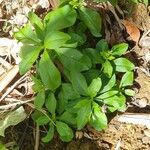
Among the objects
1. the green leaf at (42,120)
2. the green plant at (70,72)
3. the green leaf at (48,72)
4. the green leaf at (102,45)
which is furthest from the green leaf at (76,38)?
the green leaf at (42,120)

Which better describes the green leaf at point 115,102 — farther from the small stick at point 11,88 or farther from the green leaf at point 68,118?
the small stick at point 11,88

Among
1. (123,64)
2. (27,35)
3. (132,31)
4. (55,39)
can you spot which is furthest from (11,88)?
(132,31)

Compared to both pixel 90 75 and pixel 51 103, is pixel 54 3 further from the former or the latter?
pixel 51 103

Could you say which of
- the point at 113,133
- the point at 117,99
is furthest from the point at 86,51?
the point at 113,133

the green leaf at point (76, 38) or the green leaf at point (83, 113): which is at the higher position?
the green leaf at point (76, 38)

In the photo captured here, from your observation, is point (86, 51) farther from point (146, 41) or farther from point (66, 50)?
point (146, 41)

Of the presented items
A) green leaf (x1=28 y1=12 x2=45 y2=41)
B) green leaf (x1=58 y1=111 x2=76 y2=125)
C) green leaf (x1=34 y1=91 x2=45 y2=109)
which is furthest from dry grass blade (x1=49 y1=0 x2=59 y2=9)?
green leaf (x1=58 y1=111 x2=76 y2=125)
